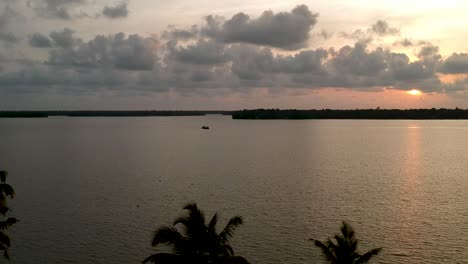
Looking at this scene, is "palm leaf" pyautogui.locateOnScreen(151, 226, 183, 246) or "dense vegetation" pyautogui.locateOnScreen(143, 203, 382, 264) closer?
"palm leaf" pyautogui.locateOnScreen(151, 226, 183, 246)

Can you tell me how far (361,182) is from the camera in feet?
269

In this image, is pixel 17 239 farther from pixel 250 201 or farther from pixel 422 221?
pixel 422 221

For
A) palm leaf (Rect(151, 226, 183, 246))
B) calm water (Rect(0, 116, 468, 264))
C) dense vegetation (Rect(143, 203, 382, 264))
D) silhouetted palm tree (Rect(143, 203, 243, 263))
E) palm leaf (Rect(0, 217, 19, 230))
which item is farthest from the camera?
calm water (Rect(0, 116, 468, 264))

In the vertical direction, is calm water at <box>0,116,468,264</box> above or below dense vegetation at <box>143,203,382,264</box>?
below

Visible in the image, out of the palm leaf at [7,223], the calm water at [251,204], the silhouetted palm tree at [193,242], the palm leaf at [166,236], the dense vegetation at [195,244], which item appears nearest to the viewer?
the palm leaf at [166,236]

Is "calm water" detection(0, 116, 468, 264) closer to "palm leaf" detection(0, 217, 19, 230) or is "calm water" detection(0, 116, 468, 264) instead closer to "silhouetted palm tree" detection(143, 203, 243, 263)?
"palm leaf" detection(0, 217, 19, 230)

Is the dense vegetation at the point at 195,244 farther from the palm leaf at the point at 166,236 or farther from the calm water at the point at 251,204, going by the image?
the calm water at the point at 251,204

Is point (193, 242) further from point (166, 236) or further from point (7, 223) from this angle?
point (7, 223)

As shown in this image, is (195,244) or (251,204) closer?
(195,244)

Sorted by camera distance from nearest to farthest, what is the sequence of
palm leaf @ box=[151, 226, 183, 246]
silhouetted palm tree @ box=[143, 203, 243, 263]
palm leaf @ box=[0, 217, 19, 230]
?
1. palm leaf @ box=[151, 226, 183, 246]
2. silhouetted palm tree @ box=[143, 203, 243, 263]
3. palm leaf @ box=[0, 217, 19, 230]

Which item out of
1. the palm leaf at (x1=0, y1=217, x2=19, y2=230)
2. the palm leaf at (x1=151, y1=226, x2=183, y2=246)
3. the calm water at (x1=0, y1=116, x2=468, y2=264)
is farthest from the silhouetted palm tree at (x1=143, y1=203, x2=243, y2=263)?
the calm water at (x1=0, y1=116, x2=468, y2=264)

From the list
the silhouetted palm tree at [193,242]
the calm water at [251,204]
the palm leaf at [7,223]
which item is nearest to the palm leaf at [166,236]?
the silhouetted palm tree at [193,242]

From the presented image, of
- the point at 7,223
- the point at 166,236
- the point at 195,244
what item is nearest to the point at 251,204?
the point at 7,223

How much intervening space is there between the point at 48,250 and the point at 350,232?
95.9 feet
